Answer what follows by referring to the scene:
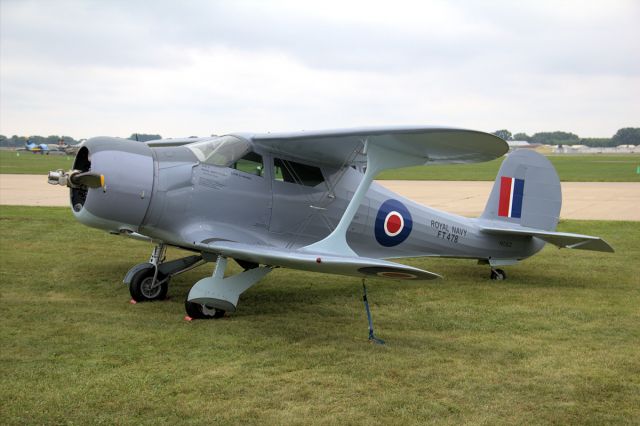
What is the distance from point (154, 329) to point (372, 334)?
2216 millimetres

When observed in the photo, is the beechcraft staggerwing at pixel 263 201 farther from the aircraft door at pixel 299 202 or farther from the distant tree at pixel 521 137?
the distant tree at pixel 521 137

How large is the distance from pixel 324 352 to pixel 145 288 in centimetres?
296

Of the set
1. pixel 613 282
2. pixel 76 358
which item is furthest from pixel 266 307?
pixel 613 282

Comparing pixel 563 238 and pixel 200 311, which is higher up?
pixel 563 238

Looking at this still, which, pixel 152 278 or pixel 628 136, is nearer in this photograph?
pixel 152 278

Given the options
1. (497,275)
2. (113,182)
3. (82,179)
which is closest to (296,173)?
(113,182)

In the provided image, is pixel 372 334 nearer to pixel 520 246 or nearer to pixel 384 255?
pixel 384 255

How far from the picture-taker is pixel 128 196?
671cm

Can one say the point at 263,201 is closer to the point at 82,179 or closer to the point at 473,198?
the point at 82,179

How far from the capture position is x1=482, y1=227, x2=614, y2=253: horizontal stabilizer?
8.50m

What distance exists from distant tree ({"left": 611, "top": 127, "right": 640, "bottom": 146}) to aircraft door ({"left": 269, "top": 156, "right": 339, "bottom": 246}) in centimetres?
17218

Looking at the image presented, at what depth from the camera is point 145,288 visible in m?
7.86

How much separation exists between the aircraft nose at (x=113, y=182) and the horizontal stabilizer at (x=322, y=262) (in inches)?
33.5

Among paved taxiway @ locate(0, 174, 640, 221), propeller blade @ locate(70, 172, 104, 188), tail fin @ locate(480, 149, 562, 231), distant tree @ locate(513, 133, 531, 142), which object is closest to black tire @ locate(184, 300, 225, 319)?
propeller blade @ locate(70, 172, 104, 188)
